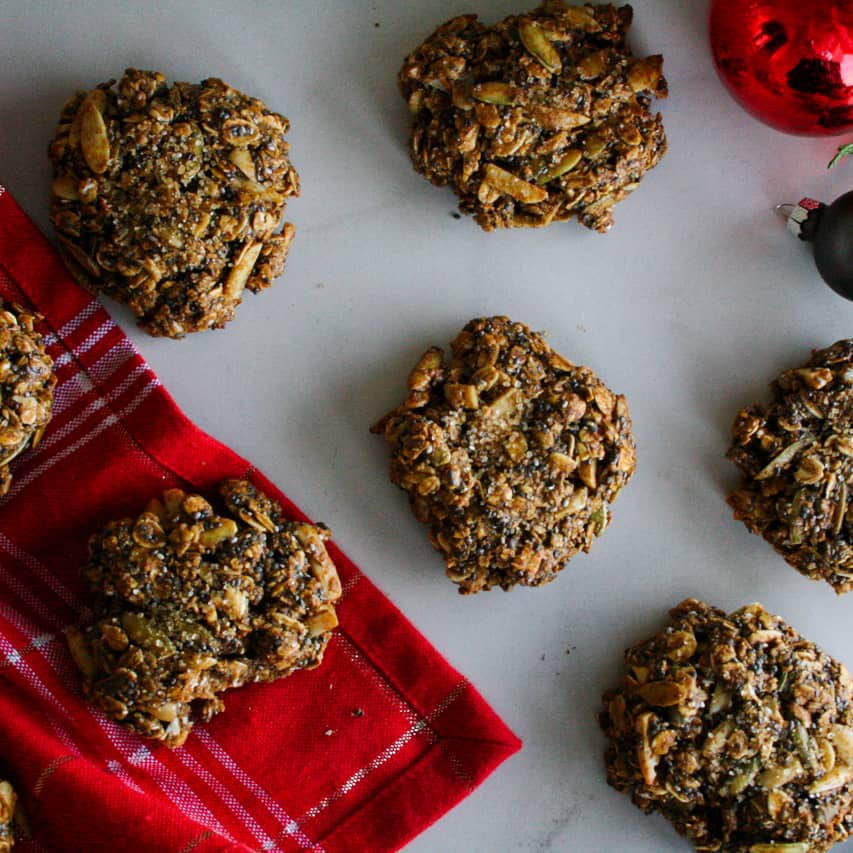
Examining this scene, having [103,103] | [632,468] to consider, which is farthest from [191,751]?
[103,103]

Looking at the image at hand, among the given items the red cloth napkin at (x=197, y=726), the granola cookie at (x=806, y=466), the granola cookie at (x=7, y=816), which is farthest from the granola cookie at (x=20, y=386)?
the granola cookie at (x=806, y=466)

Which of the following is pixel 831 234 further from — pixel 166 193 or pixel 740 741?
pixel 166 193

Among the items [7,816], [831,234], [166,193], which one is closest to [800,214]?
[831,234]

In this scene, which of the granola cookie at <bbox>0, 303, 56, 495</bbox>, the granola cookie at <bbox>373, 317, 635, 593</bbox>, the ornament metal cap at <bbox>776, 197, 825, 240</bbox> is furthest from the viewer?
the ornament metal cap at <bbox>776, 197, 825, 240</bbox>

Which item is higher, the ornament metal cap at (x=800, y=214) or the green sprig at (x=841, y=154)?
the green sprig at (x=841, y=154)

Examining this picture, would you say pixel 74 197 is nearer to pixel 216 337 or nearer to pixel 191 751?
pixel 216 337

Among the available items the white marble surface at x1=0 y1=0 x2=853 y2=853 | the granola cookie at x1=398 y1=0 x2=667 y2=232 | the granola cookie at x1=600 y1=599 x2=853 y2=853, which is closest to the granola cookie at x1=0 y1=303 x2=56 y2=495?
the white marble surface at x1=0 y1=0 x2=853 y2=853

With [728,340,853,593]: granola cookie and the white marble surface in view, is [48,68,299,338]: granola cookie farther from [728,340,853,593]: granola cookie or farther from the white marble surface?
[728,340,853,593]: granola cookie

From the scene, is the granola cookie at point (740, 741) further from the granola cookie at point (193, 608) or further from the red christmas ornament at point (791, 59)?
the red christmas ornament at point (791, 59)
